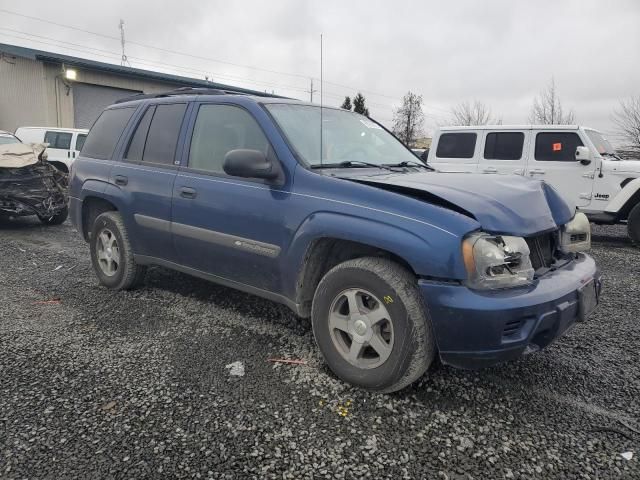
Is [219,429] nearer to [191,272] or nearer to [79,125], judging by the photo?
[191,272]

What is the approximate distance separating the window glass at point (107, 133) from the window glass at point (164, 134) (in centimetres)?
46

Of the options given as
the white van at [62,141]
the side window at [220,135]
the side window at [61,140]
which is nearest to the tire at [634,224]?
the side window at [220,135]

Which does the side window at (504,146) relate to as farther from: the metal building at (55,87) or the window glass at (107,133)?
the metal building at (55,87)

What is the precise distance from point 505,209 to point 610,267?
460 centimetres

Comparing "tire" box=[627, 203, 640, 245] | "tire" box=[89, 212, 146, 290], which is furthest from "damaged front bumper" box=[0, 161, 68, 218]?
"tire" box=[627, 203, 640, 245]

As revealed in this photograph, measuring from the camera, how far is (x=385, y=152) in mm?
3984

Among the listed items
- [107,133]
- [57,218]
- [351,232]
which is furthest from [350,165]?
[57,218]

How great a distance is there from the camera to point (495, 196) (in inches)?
110

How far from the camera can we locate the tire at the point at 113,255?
4438mm

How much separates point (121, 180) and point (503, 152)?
682cm

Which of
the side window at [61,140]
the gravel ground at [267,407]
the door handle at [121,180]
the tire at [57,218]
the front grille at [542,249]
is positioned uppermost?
the side window at [61,140]

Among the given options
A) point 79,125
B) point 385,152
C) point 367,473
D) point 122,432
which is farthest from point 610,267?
point 79,125

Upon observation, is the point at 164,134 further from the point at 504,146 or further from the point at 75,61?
the point at 75,61

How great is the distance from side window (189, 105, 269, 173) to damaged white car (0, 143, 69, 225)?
572cm
